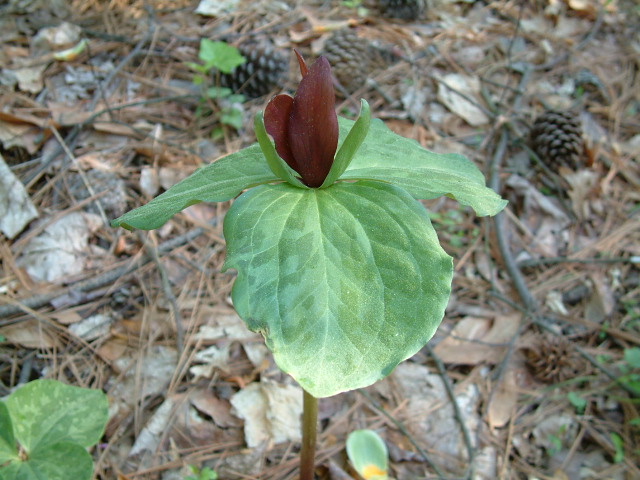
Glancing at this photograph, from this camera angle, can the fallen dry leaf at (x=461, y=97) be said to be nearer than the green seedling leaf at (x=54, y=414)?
No

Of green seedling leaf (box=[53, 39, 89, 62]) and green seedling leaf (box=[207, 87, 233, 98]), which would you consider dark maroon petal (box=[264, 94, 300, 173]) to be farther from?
green seedling leaf (box=[53, 39, 89, 62])

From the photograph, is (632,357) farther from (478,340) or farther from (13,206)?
(13,206)

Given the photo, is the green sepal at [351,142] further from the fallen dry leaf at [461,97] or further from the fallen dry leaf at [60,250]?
the fallen dry leaf at [461,97]

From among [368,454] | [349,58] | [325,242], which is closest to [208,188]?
[325,242]

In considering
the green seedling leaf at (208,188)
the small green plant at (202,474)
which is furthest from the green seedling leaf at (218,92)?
the small green plant at (202,474)

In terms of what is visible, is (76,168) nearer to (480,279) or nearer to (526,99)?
(480,279)

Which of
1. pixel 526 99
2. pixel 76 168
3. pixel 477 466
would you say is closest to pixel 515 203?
pixel 526 99
